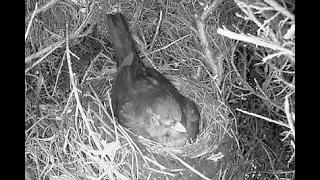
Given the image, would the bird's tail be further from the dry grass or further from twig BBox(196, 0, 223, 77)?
twig BBox(196, 0, 223, 77)

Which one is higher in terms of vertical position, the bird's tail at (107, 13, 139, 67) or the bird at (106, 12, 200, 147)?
the bird's tail at (107, 13, 139, 67)

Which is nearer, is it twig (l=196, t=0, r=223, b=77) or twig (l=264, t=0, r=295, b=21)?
twig (l=264, t=0, r=295, b=21)

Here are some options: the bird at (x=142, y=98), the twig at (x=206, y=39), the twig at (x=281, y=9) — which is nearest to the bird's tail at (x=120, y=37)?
the bird at (x=142, y=98)

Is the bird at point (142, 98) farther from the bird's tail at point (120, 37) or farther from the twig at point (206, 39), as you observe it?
the twig at point (206, 39)

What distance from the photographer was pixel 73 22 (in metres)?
1.15

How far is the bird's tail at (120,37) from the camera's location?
1.14m

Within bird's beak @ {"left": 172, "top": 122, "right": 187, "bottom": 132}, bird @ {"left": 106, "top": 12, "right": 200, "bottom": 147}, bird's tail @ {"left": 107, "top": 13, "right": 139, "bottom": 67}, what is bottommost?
bird's beak @ {"left": 172, "top": 122, "right": 187, "bottom": 132}

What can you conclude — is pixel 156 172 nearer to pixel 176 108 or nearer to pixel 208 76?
pixel 176 108

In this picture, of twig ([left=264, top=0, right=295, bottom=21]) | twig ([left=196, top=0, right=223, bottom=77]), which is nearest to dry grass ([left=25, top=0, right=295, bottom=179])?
twig ([left=196, top=0, right=223, bottom=77])

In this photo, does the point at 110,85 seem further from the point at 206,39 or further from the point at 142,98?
the point at 206,39

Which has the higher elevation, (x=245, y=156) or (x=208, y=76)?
(x=208, y=76)

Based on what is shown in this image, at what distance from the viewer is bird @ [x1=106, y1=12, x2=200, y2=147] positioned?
1141 mm
